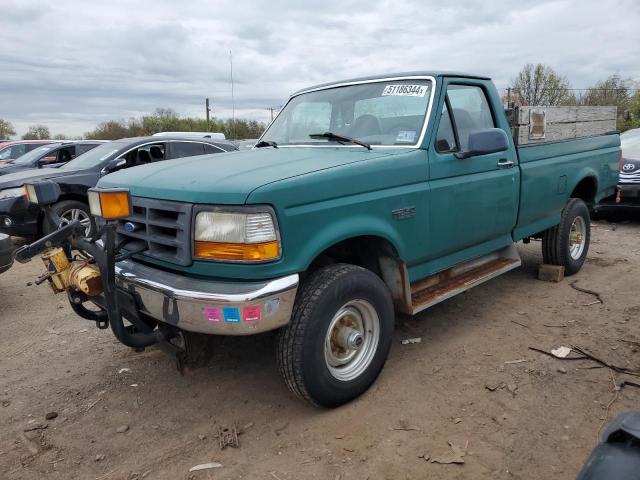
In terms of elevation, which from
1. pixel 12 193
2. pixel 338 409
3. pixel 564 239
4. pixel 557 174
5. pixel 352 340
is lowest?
pixel 338 409

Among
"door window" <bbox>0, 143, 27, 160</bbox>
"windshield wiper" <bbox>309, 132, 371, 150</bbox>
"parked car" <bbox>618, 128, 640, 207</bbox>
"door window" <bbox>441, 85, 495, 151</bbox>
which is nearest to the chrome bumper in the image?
"windshield wiper" <bbox>309, 132, 371, 150</bbox>

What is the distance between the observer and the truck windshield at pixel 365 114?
3580 millimetres

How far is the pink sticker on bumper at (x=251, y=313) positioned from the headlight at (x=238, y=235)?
24 centimetres

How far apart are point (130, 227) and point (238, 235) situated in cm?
92

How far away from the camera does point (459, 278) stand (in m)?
4.01

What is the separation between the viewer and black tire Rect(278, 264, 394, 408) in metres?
2.69

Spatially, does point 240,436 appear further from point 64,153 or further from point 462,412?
point 64,153

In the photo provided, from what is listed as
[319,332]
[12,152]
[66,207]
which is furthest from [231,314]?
[12,152]

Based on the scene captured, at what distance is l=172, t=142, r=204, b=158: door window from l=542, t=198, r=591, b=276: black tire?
19.2ft

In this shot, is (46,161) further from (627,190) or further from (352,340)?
(627,190)

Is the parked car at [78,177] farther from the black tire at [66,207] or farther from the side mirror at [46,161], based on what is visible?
the side mirror at [46,161]

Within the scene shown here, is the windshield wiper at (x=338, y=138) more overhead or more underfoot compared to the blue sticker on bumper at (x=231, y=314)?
more overhead

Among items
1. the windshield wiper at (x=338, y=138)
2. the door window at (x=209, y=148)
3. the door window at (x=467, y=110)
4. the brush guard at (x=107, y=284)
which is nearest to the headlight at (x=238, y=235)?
the brush guard at (x=107, y=284)

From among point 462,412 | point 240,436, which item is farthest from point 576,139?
point 240,436
